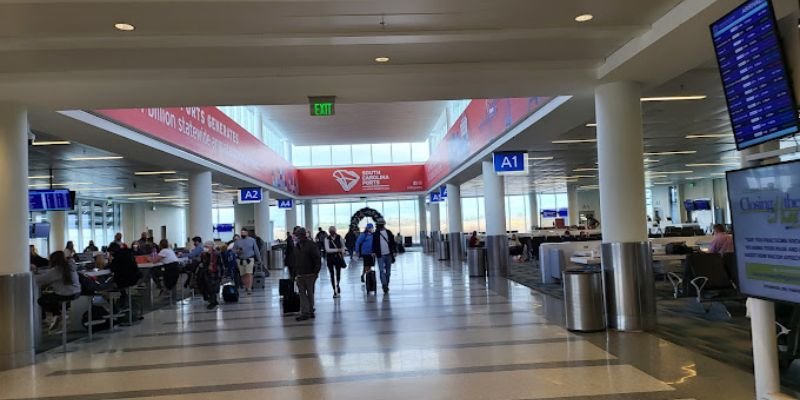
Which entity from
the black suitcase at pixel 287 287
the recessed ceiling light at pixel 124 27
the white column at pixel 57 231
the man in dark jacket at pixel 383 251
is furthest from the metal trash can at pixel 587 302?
the white column at pixel 57 231

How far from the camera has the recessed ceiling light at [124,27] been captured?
5.51 meters

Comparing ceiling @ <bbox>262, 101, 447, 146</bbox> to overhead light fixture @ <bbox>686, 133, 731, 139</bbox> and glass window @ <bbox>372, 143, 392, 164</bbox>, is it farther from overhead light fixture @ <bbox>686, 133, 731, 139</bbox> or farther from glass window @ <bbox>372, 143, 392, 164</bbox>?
overhead light fixture @ <bbox>686, 133, 731, 139</bbox>

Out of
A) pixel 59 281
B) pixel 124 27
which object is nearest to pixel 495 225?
pixel 59 281

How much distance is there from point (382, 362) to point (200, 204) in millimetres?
10663

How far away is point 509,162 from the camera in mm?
14172

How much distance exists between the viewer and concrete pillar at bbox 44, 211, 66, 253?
25891mm

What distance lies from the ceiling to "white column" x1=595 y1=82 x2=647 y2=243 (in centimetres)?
1444

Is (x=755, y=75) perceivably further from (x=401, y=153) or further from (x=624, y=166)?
(x=401, y=153)

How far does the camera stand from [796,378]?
529 centimetres

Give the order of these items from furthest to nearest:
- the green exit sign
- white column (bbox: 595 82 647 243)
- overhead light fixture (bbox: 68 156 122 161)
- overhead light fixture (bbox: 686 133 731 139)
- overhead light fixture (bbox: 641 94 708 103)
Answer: overhead light fixture (bbox: 686 133 731 139) < overhead light fixture (bbox: 68 156 122 161) < overhead light fixture (bbox: 641 94 708 103) < the green exit sign < white column (bbox: 595 82 647 243)

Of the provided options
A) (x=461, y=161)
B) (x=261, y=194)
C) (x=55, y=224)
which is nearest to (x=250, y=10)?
(x=461, y=161)

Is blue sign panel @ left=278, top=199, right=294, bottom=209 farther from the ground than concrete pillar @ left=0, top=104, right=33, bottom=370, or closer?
farther from the ground

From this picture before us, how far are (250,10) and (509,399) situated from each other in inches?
164

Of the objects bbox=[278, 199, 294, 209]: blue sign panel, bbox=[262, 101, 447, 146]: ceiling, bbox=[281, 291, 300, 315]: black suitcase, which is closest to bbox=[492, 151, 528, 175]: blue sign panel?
bbox=[281, 291, 300, 315]: black suitcase
